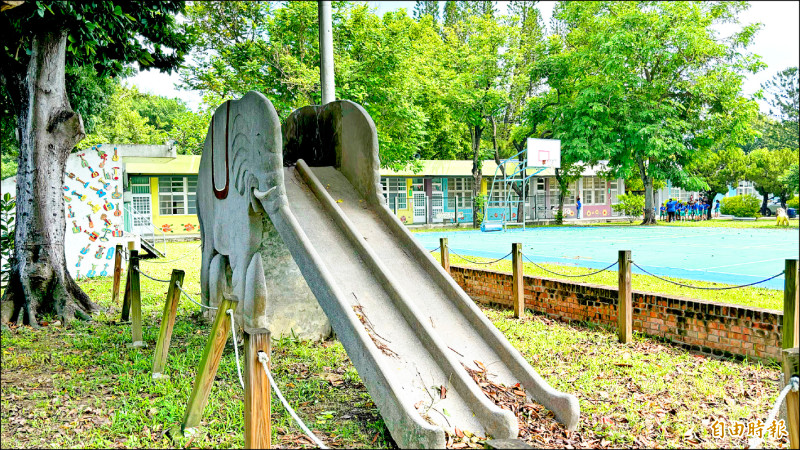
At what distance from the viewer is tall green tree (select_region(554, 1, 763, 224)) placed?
26.6 metres

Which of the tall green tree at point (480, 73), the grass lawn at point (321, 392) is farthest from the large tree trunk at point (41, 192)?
the tall green tree at point (480, 73)

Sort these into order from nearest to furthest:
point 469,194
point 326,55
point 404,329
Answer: point 404,329
point 326,55
point 469,194

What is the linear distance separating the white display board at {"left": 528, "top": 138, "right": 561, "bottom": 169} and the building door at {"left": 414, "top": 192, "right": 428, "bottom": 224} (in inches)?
311

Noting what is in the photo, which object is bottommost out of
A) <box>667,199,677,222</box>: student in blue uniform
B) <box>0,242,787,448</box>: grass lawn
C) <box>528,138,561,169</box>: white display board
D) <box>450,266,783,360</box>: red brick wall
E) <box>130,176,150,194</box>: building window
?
<box>0,242,787,448</box>: grass lawn

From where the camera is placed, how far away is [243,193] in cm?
661

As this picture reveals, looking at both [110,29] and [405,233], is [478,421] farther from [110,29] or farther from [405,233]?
[110,29]

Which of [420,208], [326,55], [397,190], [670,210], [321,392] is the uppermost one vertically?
[326,55]

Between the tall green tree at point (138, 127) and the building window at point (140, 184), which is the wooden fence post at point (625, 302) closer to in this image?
the tall green tree at point (138, 127)

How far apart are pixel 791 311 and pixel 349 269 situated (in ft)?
12.6

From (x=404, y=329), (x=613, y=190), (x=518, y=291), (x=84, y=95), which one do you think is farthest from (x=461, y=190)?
(x=404, y=329)

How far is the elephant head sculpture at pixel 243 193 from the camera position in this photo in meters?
6.14

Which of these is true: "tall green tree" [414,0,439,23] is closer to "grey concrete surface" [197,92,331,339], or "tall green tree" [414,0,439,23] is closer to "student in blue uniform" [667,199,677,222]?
"student in blue uniform" [667,199,677,222]

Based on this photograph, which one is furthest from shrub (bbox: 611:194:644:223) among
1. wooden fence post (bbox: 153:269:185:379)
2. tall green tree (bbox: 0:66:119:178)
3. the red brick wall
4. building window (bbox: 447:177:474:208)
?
wooden fence post (bbox: 153:269:185:379)

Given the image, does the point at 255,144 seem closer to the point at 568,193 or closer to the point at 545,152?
the point at 545,152
